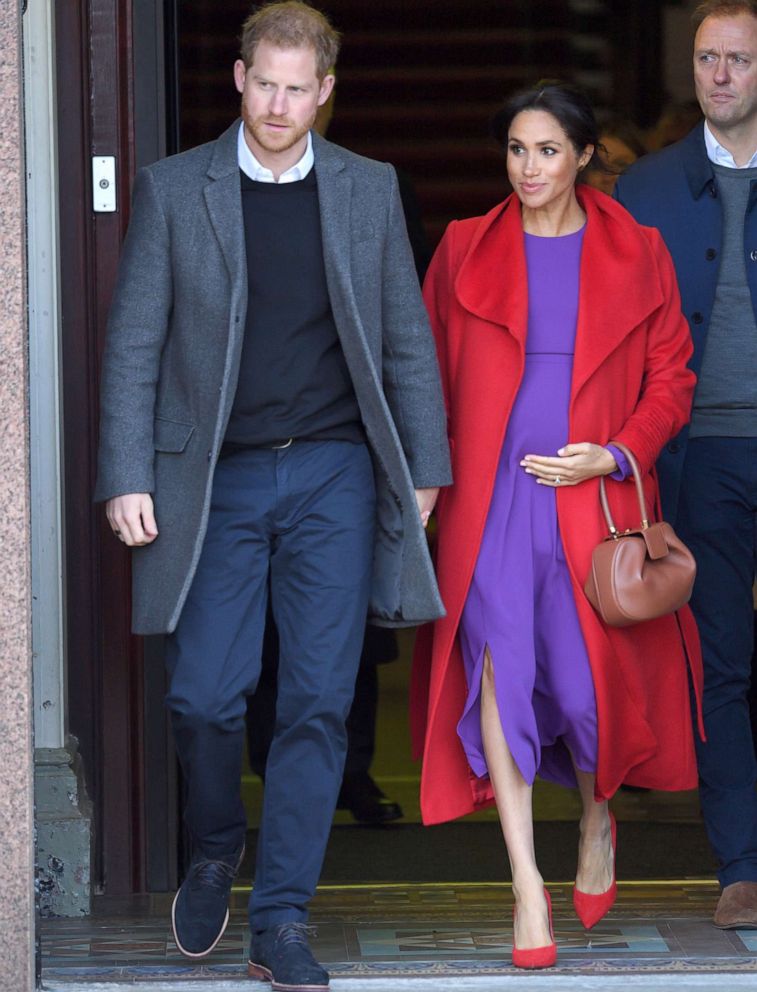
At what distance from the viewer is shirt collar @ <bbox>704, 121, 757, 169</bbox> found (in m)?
4.52

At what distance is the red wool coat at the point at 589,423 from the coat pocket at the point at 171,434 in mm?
612

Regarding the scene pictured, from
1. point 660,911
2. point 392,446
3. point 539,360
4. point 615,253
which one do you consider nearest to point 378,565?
point 392,446

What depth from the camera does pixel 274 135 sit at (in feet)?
12.6

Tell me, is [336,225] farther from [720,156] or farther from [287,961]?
[287,961]

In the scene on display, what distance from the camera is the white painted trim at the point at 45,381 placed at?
14.8 feet

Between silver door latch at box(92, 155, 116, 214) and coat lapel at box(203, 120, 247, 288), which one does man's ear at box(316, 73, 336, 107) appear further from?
silver door latch at box(92, 155, 116, 214)

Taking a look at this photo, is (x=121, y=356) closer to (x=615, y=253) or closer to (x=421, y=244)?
(x=615, y=253)

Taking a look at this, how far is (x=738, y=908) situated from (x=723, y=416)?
42.6 inches

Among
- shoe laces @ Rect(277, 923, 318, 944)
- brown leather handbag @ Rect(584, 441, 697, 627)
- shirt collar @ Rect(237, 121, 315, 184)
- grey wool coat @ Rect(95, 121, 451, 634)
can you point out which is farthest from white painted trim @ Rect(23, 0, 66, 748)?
brown leather handbag @ Rect(584, 441, 697, 627)

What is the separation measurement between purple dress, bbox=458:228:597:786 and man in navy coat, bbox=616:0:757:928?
45 cm

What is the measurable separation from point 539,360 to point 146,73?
4.06ft

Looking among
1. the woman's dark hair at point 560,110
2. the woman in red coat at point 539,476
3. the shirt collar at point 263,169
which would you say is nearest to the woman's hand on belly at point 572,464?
the woman in red coat at point 539,476

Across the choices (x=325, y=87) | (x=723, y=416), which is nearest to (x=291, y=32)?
(x=325, y=87)

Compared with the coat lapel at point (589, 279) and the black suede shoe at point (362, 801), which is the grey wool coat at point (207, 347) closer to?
the coat lapel at point (589, 279)
